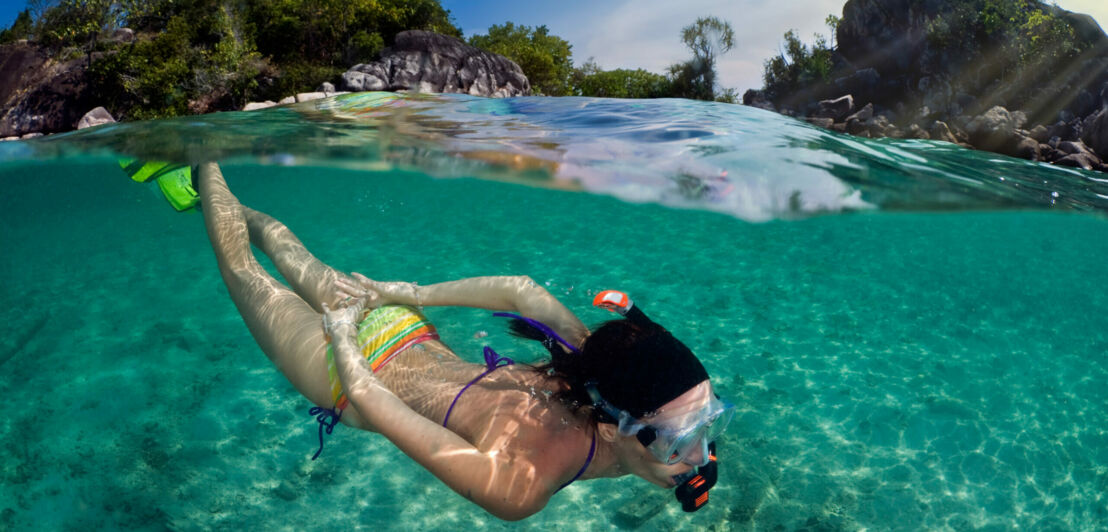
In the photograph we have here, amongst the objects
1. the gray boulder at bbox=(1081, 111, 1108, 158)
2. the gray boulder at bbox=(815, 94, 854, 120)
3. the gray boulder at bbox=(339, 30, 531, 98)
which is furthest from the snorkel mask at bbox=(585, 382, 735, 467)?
the gray boulder at bbox=(815, 94, 854, 120)

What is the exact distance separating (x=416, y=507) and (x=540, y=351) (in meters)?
2.67

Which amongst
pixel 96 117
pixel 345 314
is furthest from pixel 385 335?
pixel 96 117

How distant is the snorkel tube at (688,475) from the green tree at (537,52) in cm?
3516

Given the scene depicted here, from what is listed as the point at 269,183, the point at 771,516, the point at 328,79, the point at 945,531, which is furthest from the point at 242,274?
the point at 328,79

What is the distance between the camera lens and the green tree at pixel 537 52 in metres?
38.1

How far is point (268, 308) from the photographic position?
185 inches

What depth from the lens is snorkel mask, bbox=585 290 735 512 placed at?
115 inches

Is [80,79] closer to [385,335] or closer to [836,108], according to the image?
[385,335]

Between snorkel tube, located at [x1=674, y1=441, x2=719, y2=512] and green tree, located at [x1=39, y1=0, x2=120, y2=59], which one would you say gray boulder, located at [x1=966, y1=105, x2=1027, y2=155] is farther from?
green tree, located at [x1=39, y1=0, x2=120, y2=59]

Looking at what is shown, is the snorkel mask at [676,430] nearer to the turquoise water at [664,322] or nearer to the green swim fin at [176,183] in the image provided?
the turquoise water at [664,322]

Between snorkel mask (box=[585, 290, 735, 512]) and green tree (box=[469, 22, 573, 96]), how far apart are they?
117 feet

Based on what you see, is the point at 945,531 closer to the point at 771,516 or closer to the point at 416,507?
the point at 771,516

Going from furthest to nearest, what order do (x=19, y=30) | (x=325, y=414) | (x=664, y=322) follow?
1. (x=19, y=30)
2. (x=664, y=322)
3. (x=325, y=414)

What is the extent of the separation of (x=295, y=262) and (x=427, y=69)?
25783mm
